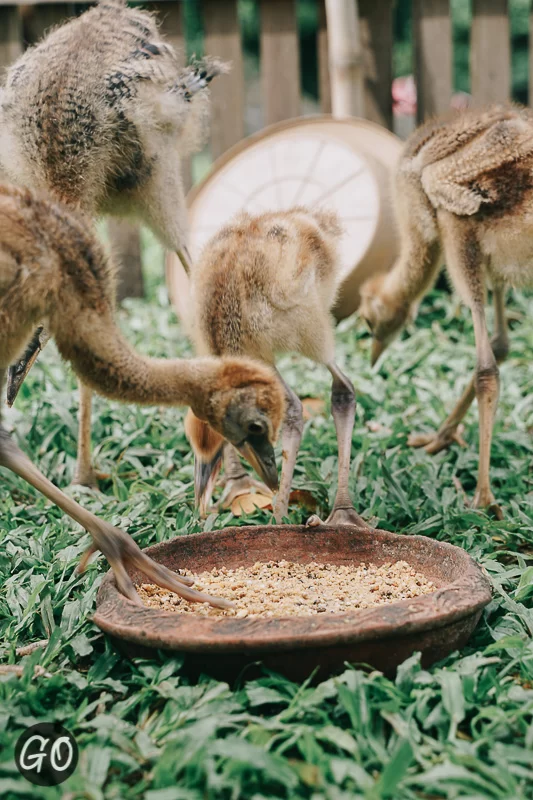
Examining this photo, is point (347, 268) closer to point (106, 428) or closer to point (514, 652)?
point (106, 428)

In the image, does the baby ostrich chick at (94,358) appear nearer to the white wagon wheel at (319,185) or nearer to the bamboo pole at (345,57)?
the white wagon wheel at (319,185)

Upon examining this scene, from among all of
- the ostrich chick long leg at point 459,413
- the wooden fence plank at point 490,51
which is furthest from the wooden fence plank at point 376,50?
the ostrich chick long leg at point 459,413

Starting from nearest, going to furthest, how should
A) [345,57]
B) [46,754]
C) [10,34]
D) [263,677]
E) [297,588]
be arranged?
[46,754], [263,677], [297,588], [345,57], [10,34]

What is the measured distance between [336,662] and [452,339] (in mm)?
4303

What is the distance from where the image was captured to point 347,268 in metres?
Result: 5.86

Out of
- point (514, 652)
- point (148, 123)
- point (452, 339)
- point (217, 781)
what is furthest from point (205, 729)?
point (452, 339)

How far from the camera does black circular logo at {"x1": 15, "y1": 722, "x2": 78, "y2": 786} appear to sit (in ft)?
6.60

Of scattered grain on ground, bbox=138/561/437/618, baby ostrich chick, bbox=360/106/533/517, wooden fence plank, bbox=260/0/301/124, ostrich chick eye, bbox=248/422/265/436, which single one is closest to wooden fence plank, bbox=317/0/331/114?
wooden fence plank, bbox=260/0/301/124

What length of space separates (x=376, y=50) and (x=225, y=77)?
1166mm

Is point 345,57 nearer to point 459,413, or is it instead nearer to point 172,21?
point 172,21

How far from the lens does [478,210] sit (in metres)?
3.67

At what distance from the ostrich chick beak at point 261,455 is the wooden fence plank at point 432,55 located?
4.38 meters

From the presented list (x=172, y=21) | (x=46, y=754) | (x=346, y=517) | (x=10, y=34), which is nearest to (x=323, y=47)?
(x=172, y=21)

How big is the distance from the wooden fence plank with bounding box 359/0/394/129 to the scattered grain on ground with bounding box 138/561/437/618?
15.9 ft
